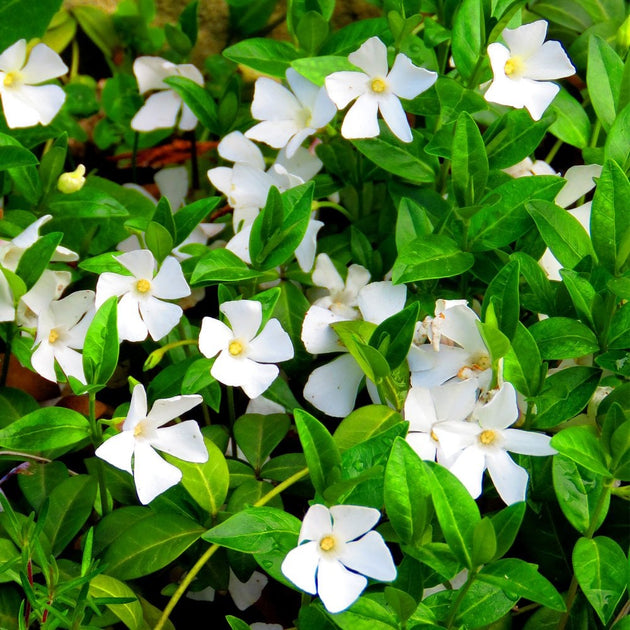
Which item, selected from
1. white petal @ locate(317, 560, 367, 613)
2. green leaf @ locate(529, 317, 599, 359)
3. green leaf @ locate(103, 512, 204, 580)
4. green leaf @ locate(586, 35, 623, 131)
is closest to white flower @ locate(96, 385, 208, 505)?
green leaf @ locate(103, 512, 204, 580)

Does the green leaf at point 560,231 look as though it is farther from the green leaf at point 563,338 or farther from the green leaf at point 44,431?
the green leaf at point 44,431

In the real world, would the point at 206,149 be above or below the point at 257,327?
below

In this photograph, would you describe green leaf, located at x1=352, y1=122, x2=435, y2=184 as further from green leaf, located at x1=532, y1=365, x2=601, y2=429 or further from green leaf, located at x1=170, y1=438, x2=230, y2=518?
green leaf, located at x1=170, y1=438, x2=230, y2=518

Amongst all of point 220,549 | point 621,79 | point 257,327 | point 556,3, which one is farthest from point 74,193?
point 556,3

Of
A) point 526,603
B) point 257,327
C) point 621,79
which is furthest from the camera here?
point 621,79

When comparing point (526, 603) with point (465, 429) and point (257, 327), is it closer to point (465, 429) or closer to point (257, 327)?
point (465, 429)

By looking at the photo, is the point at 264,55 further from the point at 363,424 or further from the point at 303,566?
the point at 303,566

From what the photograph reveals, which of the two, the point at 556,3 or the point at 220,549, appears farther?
the point at 556,3
